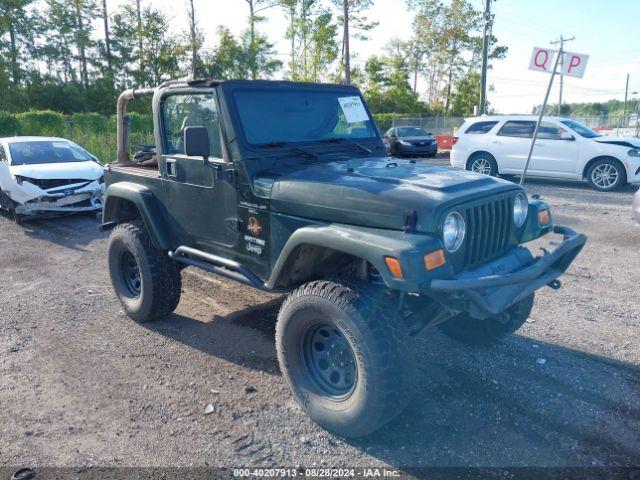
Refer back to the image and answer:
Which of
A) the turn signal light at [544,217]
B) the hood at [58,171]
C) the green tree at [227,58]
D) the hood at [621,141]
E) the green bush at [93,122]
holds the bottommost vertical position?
the hood at [58,171]

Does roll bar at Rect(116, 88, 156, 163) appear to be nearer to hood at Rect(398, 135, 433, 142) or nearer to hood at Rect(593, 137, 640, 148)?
hood at Rect(593, 137, 640, 148)

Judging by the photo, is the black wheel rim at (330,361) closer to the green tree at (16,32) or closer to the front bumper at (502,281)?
the front bumper at (502,281)

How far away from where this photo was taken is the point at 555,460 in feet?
9.37

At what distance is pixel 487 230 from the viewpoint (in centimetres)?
320

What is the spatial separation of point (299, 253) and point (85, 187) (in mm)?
7339

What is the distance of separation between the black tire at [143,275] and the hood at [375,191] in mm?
1521

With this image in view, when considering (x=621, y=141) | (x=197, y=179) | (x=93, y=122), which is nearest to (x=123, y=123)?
(x=197, y=179)

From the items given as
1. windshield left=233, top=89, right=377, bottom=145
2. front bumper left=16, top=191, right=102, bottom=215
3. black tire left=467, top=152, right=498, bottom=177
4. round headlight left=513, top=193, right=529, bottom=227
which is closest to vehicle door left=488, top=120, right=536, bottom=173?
black tire left=467, top=152, right=498, bottom=177

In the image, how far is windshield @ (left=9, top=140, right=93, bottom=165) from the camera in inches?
385

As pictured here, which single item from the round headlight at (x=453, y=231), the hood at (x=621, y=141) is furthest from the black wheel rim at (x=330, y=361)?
the hood at (x=621, y=141)

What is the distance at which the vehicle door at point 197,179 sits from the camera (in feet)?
12.4

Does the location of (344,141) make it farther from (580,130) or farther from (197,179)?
(580,130)

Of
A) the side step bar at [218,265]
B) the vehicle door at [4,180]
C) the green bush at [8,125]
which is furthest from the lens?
the green bush at [8,125]

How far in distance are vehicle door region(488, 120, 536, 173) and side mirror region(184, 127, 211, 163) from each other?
10209mm
